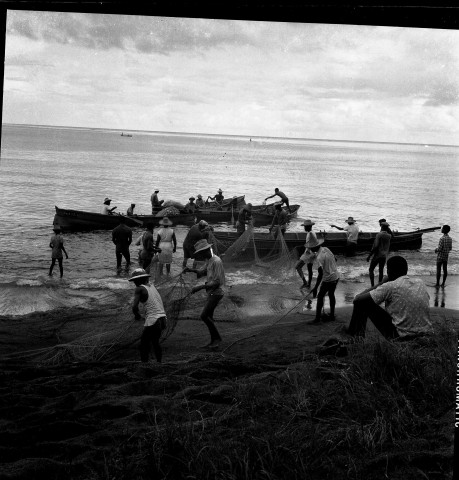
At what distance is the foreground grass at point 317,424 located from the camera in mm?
3445

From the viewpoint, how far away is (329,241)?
706 inches

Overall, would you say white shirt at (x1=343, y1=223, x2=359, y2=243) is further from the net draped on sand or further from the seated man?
the seated man

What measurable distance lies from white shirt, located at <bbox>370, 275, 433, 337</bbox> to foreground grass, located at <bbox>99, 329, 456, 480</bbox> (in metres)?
0.29

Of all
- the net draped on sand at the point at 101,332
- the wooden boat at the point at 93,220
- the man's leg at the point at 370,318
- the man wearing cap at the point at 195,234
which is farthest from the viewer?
the wooden boat at the point at 93,220

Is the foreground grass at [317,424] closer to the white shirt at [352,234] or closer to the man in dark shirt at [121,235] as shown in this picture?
the man in dark shirt at [121,235]

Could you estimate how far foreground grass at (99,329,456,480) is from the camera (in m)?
3.45

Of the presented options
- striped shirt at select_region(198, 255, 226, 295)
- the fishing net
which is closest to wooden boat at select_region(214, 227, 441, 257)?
the fishing net

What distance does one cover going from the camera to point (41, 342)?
8570 millimetres

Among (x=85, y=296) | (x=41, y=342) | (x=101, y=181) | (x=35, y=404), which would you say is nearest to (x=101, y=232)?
(x=85, y=296)

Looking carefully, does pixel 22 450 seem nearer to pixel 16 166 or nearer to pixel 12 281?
pixel 12 281

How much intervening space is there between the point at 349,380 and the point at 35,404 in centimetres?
267

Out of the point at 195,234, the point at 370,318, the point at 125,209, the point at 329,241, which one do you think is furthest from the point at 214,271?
the point at 125,209

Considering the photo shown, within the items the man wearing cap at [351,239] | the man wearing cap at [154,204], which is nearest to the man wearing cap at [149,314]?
the man wearing cap at [351,239]

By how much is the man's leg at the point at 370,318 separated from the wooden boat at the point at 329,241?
321 inches
